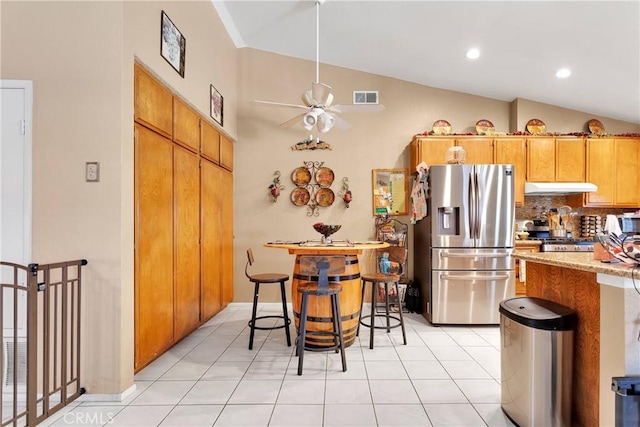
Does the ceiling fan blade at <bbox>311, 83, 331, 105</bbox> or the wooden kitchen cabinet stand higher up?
the ceiling fan blade at <bbox>311, 83, 331, 105</bbox>

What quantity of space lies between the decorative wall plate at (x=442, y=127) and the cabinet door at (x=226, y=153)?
282 centimetres

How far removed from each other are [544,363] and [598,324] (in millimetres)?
323

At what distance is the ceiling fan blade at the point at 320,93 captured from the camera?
2.75m

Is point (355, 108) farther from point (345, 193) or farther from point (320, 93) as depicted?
point (345, 193)

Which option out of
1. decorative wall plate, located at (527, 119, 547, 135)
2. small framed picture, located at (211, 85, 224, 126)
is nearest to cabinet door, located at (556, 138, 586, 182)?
decorative wall plate, located at (527, 119, 547, 135)

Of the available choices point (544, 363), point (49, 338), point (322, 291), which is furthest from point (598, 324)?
point (49, 338)

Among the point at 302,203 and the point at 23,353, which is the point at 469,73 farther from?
the point at 23,353

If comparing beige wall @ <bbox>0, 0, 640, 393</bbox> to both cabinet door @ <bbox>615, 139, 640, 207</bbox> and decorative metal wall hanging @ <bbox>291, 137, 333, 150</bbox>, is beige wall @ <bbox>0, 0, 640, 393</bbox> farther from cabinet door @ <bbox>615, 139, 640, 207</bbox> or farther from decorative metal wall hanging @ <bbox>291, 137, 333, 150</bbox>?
cabinet door @ <bbox>615, 139, 640, 207</bbox>

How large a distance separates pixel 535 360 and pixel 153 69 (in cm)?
314

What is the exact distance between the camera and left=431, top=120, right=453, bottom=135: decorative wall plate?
432 cm

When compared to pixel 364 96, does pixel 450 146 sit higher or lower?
lower

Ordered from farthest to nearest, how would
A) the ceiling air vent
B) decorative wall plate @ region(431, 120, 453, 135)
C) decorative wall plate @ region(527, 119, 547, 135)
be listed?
the ceiling air vent → decorative wall plate @ region(431, 120, 453, 135) → decorative wall plate @ region(527, 119, 547, 135)

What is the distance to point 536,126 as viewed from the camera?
13.9ft

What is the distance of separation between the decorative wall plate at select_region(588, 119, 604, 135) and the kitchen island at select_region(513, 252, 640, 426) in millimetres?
3482
